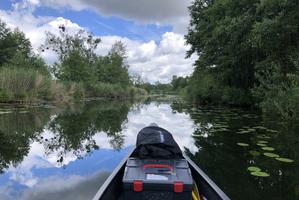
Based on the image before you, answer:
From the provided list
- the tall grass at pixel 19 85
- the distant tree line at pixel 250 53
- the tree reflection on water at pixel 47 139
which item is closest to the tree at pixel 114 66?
the distant tree line at pixel 250 53

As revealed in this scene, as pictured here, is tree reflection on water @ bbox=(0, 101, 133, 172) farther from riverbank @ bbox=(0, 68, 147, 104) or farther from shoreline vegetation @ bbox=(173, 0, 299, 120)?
shoreline vegetation @ bbox=(173, 0, 299, 120)

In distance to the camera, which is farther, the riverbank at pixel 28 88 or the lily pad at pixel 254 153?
the riverbank at pixel 28 88

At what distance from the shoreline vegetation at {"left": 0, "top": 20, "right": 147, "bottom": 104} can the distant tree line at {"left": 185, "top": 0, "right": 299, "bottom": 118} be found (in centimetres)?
1022

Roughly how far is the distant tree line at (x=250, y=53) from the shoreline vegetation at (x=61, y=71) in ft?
33.5

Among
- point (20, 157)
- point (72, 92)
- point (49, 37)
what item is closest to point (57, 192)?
point (20, 157)

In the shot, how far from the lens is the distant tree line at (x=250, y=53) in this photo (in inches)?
345

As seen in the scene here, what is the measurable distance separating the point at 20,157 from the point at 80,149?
1.05 m

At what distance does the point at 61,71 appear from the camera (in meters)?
25.4

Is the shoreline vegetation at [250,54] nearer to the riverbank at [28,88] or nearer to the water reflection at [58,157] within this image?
the water reflection at [58,157]

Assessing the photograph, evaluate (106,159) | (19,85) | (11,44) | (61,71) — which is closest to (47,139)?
(106,159)

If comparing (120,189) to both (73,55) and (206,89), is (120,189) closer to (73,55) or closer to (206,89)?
→ (206,89)

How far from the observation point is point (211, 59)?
55.9 feet

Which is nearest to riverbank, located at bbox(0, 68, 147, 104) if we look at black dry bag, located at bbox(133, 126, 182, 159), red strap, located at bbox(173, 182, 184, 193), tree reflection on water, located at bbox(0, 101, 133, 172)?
tree reflection on water, located at bbox(0, 101, 133, 172)

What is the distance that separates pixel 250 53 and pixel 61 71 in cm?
1802
